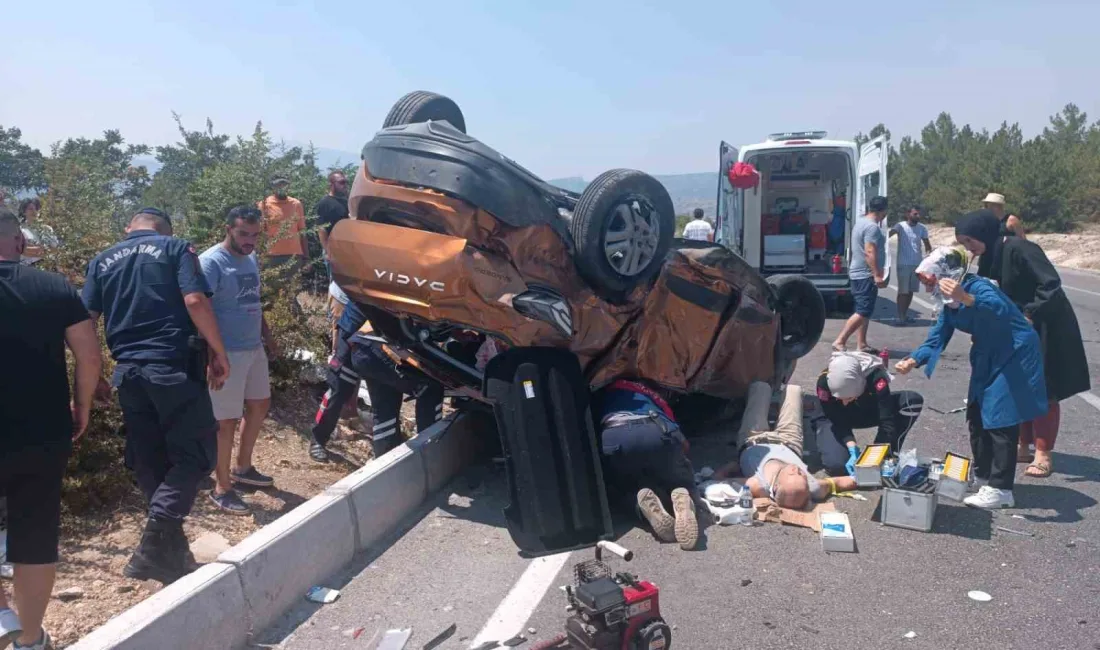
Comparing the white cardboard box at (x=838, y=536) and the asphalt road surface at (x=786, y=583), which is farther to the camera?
the white cardboard box at (x=838, y=536)

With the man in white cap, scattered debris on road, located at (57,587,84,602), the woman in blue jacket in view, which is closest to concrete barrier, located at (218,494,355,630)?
scattered debris on road, located at (57,587,84,602)

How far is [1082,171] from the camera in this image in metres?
34.6

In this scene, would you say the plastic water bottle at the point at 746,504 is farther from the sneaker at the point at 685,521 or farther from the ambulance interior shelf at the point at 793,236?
the ambulance interior shelf at the point at 793,236

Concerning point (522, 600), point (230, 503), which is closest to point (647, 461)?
point (522, 600)

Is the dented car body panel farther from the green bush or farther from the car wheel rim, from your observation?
the green bush

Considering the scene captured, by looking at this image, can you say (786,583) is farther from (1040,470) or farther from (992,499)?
(1040,470)

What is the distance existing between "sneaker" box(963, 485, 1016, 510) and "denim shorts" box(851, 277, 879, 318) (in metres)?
4.95

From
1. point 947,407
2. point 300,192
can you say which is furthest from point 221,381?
point 300,192

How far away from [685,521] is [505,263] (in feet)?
5.68

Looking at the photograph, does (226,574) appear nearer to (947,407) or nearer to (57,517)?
(57,517)

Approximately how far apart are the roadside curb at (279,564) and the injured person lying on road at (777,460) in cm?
204

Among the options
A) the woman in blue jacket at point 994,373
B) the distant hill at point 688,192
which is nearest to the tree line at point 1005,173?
the distant hill at point 688,192

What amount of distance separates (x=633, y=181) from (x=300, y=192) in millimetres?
7822

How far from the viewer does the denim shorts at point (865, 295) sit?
983cm
